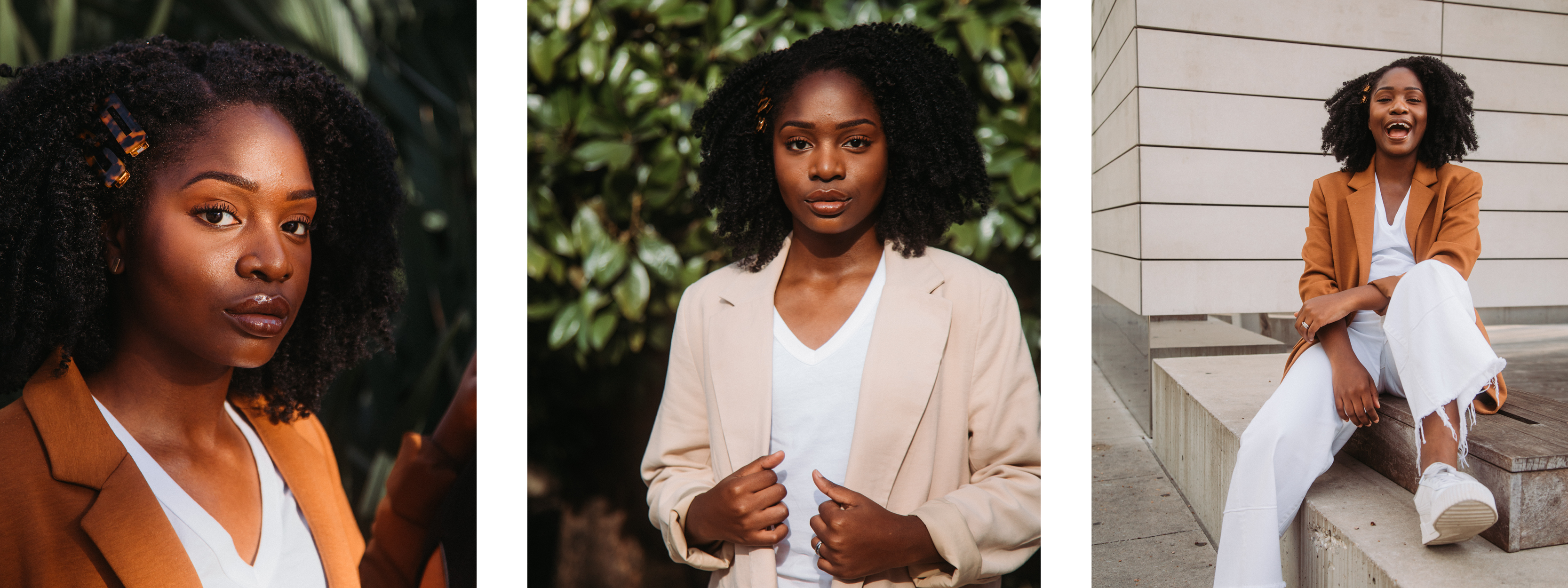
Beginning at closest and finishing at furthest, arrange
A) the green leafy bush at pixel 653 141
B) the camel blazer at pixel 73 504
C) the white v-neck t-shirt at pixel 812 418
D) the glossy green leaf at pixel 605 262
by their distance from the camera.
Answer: the camel blazer at pixel 73 504, the white v-neck t-shirt at pixel 812 418, the green leafy bush at pixel 653 141, the glossy green leaf at pixel 605 262

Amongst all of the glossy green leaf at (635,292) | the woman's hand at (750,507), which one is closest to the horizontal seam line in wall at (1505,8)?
the woman's hand at (750,507)

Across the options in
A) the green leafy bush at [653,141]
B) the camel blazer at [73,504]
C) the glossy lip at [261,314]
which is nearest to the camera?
the camel blazer at [73,504]

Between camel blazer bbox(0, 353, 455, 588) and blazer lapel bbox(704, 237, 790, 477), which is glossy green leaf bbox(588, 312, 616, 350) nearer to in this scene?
blazer lapel bbox(704, 237, 790, 477)

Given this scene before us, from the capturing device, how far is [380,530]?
188 cm

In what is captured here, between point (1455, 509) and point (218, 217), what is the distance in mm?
2519

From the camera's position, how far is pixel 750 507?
6.03 ft

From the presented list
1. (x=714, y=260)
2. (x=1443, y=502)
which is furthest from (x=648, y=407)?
(x=1443, y=502)

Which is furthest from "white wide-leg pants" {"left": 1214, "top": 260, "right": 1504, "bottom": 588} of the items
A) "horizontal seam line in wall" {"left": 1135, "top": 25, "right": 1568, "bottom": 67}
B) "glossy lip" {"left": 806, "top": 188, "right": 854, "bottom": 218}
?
"glossy lip" {"left": 806, "top": 188, "right": 854, "bottom": 218}

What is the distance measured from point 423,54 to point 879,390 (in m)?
1.39

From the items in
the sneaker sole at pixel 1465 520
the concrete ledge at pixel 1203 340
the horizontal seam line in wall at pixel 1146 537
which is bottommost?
the horizontal seam line in wall at pixel 1146 537

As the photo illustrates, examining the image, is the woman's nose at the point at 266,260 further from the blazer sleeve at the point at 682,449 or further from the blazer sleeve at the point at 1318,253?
the blazer sleeve at the point at 1318,253

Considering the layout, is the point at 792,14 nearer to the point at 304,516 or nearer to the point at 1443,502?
the point at 304,516

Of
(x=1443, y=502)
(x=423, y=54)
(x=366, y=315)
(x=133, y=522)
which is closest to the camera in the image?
(x=133, y=522)

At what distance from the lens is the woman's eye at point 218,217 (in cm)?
150
